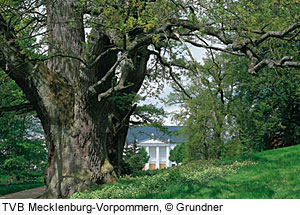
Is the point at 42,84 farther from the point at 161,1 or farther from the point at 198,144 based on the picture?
the point at 198,144

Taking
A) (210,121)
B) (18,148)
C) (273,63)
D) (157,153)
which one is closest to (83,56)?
(273,63)

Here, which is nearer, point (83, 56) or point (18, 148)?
point (83, 56)

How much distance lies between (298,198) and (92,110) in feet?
21.1

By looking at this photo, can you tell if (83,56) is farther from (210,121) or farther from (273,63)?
(210,121)

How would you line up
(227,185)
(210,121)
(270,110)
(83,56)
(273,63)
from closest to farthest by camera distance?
(273,63) < (227,185) < (83,56) < (270,110) < (210,121)

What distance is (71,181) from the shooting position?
9.55 metres

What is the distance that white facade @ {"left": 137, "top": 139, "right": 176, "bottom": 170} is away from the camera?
8262 centimetres

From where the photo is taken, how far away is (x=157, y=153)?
82.9 m

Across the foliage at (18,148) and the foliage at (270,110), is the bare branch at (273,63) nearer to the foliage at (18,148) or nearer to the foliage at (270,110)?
the foliage at (270,110)

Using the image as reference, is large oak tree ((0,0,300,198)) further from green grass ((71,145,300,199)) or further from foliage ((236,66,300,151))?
foliage ((236,66,300,151))

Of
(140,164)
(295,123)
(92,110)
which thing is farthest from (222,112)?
(92,110)

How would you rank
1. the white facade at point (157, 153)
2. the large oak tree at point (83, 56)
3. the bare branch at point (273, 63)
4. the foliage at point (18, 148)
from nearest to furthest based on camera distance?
1. the bare branch at point (273, 63)
2. the large oak tree at point (83, 56)
3. the foliage at point (18, 148)
4. the white facade at point (157, 153)

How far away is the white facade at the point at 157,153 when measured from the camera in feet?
271

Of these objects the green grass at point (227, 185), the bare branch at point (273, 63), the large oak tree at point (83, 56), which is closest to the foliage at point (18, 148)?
the large oak tree at point (83, 56)
